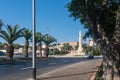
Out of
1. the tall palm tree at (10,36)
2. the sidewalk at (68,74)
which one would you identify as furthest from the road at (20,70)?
the tall palm tree at (10,36)

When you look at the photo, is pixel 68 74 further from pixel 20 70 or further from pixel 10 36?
pixel 10 36

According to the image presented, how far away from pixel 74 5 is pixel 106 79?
5.40m

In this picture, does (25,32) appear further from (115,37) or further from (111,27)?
(115,37)

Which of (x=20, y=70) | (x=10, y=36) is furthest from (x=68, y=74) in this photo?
(x=10, y=36)

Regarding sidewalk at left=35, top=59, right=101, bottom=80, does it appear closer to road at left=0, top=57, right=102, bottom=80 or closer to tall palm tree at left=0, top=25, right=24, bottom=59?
road at left=0, top=57, right=102, bottom=80

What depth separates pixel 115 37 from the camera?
11875 millimetres

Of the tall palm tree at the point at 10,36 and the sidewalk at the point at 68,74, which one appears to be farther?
the tall palm tree at the point at 10,36

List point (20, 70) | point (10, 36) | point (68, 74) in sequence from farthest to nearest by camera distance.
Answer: point (10, 36)
point (20, 70)
point (68, 74)

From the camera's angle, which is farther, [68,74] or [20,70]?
[20,70]

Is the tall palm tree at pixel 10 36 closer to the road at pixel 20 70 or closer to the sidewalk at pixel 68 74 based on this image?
the road at pixel 20 70

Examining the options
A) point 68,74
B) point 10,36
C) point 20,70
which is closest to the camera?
point 68,74

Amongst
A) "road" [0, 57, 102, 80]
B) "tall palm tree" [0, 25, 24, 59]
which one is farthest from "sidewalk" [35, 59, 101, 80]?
"tall palm tree" [0, 25, 24, 59]

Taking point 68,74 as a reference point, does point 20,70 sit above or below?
above

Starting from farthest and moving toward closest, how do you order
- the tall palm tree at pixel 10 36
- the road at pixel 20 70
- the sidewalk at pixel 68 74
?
1. the tall palm tree at pixel 10 36
2. the road at pixel 20 70
3. the sidewalk at pixel 68 74
